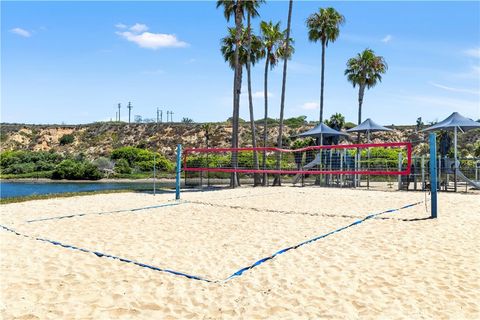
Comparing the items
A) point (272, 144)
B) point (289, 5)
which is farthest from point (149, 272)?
point (272, 144)

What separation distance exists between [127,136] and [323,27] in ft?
163

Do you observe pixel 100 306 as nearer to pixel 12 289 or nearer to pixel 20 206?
pixel 12 289

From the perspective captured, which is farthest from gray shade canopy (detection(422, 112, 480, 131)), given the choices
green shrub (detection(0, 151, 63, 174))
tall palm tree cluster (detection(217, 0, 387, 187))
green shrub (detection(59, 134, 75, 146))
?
green shrub (detection(59, 134, 75, 146))

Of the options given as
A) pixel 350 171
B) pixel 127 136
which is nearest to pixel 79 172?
pixel 127 136

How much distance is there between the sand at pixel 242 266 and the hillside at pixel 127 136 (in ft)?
165

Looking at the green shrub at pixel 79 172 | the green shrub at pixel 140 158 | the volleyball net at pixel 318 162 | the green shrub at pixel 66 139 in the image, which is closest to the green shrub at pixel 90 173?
the green shrub at pixel 79 172

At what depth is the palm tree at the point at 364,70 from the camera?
26.8 metres

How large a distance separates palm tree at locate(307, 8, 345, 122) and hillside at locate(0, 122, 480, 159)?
33.6 metres

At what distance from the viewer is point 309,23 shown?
78.9 ft

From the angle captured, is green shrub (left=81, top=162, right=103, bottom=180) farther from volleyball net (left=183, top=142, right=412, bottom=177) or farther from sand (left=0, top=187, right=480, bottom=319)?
sand (left=0, top=187, right=480, bottom=319)

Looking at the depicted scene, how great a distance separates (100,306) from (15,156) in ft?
206

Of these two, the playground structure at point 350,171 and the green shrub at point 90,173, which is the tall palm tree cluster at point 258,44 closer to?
the playground structure at point 350,171

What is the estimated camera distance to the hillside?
6194cm

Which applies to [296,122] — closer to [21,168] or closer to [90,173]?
[90,173]
